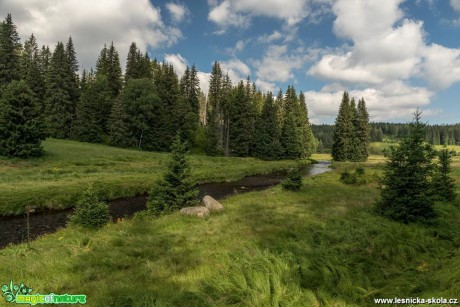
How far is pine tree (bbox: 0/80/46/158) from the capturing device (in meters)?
32.3

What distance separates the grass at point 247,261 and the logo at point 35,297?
11.7 inches

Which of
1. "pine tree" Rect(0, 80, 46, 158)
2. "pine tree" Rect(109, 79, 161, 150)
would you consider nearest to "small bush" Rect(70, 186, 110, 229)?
"pine tree" Rect(0, 80, 46, 158)

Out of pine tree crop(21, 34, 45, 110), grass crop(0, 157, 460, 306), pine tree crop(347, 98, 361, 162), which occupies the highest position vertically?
pine tree crop(21, 34, 45, 110)

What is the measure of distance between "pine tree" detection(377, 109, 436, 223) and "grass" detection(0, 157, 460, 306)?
0.84 metres

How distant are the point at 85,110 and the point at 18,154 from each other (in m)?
28.2

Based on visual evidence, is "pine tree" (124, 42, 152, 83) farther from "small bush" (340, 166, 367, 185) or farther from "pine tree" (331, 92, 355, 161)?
"small bush" (340, 166, 367, 185)

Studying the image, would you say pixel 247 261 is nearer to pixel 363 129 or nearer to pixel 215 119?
pixel 215 119

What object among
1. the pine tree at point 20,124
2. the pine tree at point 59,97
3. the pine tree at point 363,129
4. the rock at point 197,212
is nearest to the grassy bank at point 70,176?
the pine tree at point 20,124

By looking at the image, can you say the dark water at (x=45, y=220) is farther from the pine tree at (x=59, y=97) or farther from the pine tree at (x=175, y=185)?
the pine tree at (x=59, y=97)

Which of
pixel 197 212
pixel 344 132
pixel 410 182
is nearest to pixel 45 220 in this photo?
pixel 197 212

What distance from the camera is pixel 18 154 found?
3222cm

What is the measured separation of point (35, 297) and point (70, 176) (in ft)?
77.9

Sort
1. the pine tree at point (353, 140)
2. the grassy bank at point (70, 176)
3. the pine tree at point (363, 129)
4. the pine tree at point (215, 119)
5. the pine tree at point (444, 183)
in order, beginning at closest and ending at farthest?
the pine tree at point (444, 183), the grassy bank at point (70, 176), the pine tree at point (215, 119), the pine tree at point (353, 140), the pine tree at point (363, 129)

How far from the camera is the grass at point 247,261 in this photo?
21.5ft
